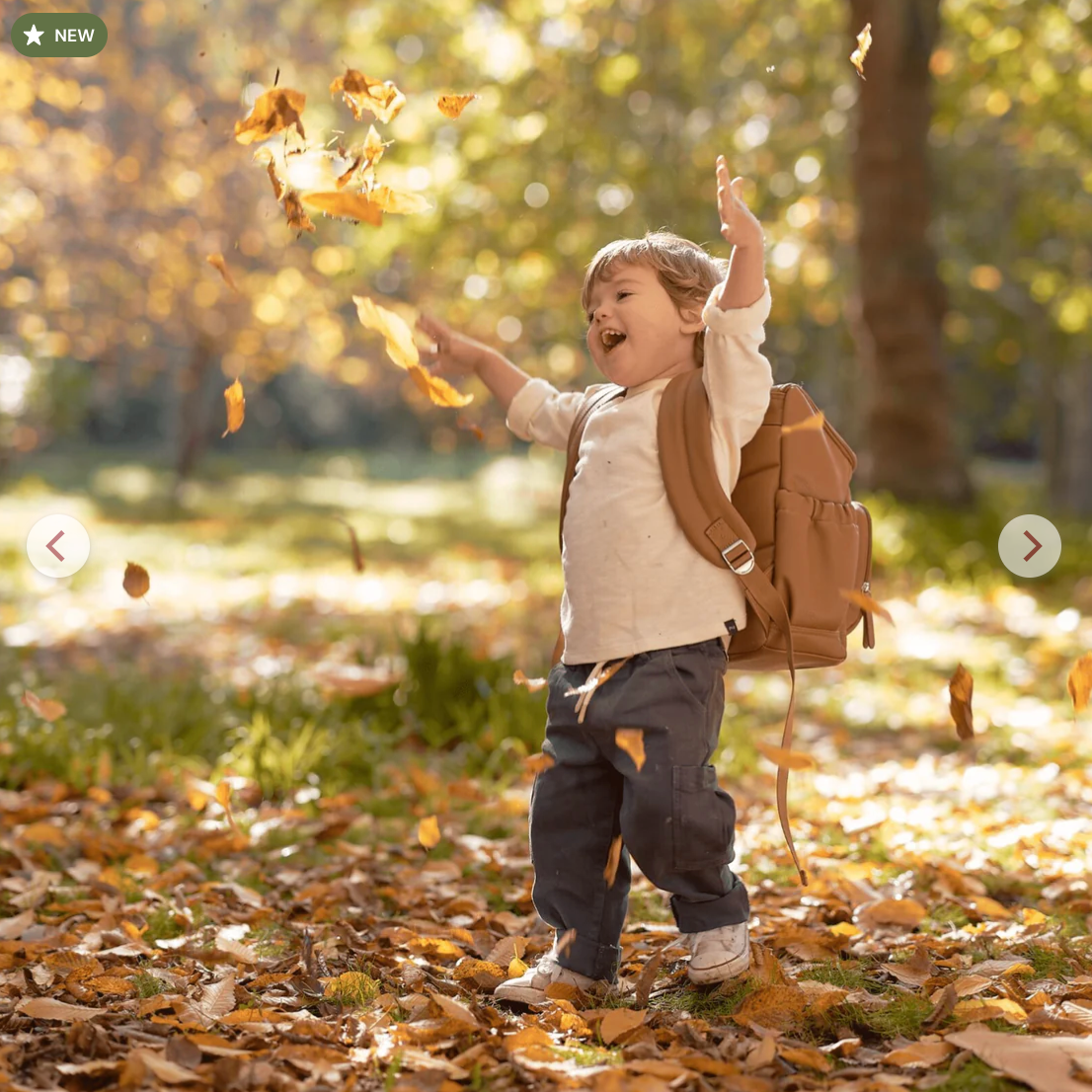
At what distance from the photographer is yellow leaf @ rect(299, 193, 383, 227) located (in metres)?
2.42

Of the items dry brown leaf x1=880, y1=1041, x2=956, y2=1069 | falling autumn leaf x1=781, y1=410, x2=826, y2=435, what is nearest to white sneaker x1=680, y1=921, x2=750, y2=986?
dry brown leaf x1=880, y1=1041, x2=956, y2=1069

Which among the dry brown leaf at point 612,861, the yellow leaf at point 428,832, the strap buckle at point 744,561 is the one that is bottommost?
the yellow leaf at point 428,832

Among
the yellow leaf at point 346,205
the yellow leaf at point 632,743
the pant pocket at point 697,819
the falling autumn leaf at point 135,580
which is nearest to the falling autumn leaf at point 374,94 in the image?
the yellow leaf at point 346,205

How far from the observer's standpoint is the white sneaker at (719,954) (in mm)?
2500

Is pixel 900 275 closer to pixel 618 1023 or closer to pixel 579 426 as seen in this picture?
pixel 579 426

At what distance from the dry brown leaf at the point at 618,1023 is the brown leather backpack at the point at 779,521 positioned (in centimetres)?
46

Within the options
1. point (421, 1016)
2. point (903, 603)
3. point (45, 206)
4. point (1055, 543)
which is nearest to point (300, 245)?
point (45, 206)

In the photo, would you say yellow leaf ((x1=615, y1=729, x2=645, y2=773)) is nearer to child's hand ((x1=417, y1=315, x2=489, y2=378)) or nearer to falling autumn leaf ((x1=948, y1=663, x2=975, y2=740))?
falling autumn leaf ((x1=948, y1=663, x2=975, y2=740))

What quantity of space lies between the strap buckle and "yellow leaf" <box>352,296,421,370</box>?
2.51 feet

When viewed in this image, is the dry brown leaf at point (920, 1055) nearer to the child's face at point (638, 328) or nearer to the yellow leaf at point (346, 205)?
the child's face at point (638, 328)

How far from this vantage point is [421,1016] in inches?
93.7

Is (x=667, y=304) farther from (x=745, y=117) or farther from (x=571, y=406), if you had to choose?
(x=745, y=117)

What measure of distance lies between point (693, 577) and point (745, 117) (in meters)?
11.0

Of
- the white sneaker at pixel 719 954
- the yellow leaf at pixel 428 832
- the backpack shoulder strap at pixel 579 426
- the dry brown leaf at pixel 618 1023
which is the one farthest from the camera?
the yellow leaf at pixel 428 832
